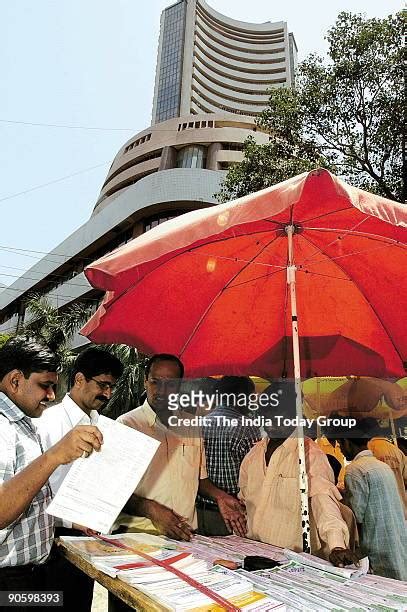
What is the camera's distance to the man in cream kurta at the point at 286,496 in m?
2.28

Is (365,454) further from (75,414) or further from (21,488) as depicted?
(21,488)

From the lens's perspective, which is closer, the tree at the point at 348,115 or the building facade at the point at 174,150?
the tree at the point at 348,115

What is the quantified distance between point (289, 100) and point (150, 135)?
31.2 metres

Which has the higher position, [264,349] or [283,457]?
[264,349]

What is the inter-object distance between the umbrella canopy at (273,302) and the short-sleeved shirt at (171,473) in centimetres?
73

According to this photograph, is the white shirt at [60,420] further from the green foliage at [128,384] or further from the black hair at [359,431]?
the green foliage at [128,384]

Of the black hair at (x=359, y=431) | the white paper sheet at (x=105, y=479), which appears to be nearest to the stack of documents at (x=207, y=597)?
the white paper sheet at (x=105, y=479)

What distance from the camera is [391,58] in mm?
10430

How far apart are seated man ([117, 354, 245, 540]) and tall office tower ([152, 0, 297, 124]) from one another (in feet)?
232

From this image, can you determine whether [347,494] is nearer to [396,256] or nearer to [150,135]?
[396,256]

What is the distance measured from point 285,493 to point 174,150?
38.0m

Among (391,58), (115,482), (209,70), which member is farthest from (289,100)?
(209,70)

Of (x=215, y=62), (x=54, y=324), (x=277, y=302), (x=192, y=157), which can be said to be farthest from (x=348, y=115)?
(x=215, y=62)

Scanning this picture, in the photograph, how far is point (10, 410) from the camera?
176 cm
